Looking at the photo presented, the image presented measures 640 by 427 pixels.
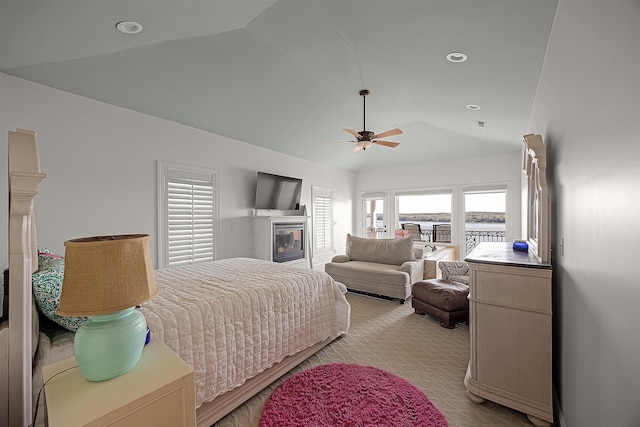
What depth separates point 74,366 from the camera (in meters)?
1.21

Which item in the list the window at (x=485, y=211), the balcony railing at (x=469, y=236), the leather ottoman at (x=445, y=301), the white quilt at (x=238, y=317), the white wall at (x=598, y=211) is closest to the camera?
the white wall at (x=598, y=211)

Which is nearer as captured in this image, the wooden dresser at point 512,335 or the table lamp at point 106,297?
the table lamp at point 106,297

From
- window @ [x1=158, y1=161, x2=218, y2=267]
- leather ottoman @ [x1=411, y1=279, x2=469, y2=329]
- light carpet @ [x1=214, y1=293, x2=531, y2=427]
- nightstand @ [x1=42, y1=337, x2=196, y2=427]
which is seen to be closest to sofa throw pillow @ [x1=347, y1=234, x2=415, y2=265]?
light carpet @ [x1=214, y1=293, x2=531, y2=427]

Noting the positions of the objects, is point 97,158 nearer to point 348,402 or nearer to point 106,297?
point 106,297

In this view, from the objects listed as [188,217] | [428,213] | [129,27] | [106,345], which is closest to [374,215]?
[428,213]

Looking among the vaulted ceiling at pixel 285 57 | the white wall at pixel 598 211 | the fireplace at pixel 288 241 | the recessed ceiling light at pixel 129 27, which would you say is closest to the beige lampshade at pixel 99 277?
the white wall at pixel 598 211

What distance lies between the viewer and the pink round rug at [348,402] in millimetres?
1810

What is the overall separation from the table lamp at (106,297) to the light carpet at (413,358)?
44.4 inches

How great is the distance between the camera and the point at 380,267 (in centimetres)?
466

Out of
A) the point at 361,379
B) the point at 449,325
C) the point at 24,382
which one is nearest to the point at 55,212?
the point at 24,382

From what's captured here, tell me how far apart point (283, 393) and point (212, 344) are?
0.73m

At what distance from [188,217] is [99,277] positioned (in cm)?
326

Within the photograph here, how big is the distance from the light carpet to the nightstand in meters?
0.95

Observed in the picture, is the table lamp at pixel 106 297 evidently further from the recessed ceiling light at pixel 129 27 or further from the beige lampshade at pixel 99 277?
the recessed ceiling light at pixel 129 27
